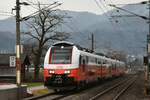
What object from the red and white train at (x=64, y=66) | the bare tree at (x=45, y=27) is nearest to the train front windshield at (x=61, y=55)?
the red and white train at (x=64, y=66)

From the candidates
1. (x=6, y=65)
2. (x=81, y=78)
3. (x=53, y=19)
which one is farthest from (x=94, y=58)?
(x=6, y=65)

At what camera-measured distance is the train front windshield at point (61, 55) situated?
73.8ft

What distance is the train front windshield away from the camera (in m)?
22.5

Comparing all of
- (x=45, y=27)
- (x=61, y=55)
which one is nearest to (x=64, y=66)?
(x=61, y=55)

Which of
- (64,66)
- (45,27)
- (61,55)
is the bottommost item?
(64,66)

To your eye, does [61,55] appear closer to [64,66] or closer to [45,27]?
[64,66]

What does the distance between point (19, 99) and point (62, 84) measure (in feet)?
14.9

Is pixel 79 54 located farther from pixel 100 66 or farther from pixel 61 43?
pixel 100 66

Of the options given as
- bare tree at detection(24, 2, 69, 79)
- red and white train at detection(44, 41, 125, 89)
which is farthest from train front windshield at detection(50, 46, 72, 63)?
bare tree at detection(24, 2, 69, 79)

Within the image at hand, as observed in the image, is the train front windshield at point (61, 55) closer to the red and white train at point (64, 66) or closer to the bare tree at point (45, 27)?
the red and white train at point (64, 66)

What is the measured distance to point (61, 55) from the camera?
22703mm

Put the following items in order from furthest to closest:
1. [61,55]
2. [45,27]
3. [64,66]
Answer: [45,27], [61,55], [64,66]

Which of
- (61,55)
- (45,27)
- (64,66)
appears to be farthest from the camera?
(45,27)

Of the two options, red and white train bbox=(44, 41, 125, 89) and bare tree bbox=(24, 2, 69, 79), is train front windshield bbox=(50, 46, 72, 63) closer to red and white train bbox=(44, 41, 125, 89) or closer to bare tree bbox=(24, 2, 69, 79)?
red and white train bbox=(44, 41, 125, 89)
